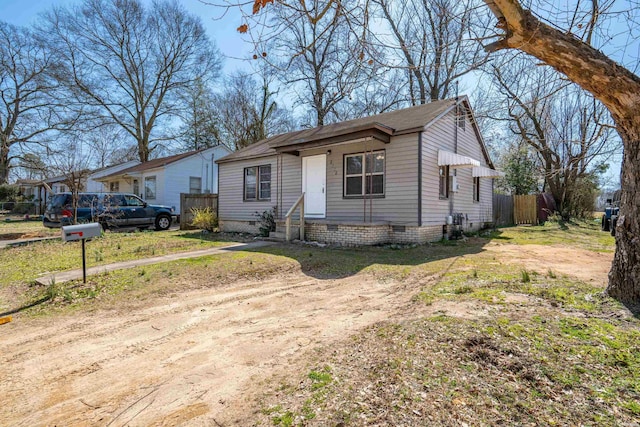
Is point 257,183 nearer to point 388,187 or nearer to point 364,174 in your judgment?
point 364,174

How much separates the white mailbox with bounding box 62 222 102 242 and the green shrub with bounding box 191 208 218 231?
8718 mm

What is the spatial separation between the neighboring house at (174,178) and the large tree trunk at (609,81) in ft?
66.2

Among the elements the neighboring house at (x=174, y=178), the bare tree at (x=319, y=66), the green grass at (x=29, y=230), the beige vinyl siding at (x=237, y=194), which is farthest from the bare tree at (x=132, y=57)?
the beige vinyl siding at (x=237, y=194)

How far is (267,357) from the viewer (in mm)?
2953

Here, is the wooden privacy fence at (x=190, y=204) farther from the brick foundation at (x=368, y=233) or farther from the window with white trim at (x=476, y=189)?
the window with white trim at (x=476, y=189)

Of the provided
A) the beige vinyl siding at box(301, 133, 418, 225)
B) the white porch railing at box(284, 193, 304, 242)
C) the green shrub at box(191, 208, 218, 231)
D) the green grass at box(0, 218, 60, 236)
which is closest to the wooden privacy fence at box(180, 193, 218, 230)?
the green shrub at box(191, 208, 218, 231)

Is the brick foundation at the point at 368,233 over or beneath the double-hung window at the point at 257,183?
beneath

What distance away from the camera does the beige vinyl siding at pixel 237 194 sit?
1299 cm

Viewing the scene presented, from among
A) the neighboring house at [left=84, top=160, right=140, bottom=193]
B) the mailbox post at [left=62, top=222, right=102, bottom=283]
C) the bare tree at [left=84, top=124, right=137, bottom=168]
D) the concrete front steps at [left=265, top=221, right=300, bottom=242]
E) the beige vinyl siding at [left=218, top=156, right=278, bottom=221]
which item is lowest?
the concrete front steps at [left=265, top=221, right=300, bottom=242]

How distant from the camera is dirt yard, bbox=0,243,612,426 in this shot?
2.26 metres

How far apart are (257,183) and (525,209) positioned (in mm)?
14820

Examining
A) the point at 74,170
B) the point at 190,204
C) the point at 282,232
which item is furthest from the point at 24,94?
the point at 282,232

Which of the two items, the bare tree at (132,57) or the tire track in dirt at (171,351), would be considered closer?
the tire track in dirt at (171,351)

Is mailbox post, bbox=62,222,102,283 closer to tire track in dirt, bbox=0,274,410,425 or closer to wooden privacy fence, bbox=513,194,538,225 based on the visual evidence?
tire track in dirt, bbox=0,274,410,425
